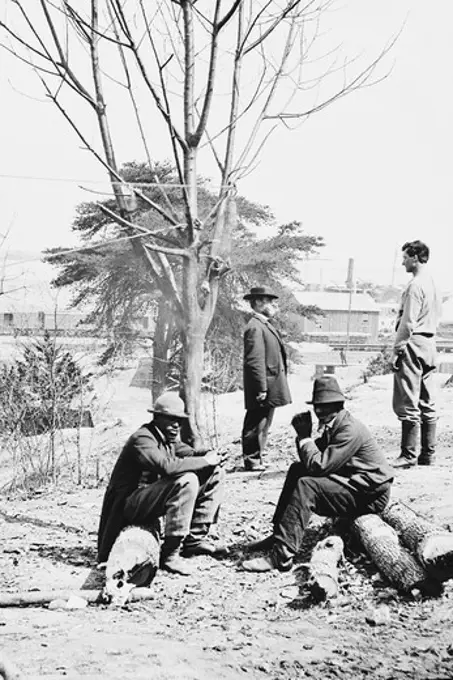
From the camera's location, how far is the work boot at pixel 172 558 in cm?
632

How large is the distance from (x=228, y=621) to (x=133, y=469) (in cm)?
159

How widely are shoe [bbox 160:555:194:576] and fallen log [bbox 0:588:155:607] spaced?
554 millimetres

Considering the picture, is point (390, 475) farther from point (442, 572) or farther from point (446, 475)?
point (446, 475)

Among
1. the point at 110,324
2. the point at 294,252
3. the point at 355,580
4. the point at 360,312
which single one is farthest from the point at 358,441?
the point at 360,312

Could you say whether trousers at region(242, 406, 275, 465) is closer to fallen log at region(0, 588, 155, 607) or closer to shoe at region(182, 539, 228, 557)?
shoe at region(182, 539, 228, 557)

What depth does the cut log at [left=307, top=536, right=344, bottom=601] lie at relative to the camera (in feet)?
18.1

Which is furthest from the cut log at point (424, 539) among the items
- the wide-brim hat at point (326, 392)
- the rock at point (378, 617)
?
the wide-brim hat at point (326, 392)

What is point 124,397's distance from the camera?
124 ft

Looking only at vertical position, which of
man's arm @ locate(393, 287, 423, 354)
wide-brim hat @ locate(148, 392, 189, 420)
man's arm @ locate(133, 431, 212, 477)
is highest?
man's arm @ locate(393, 287, 423, 354)

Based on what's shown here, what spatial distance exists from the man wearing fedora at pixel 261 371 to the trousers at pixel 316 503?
2.77 meters

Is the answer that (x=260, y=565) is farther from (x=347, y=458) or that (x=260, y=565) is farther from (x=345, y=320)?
(x=345, y=320)

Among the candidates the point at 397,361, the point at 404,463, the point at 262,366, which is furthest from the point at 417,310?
the point at 262,366

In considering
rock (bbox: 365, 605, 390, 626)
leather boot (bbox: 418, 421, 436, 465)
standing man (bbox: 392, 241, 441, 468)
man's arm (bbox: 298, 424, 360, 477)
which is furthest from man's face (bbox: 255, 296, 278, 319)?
rock (bbox: 365, 605, 390, 626)

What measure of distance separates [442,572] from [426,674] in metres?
1.07
